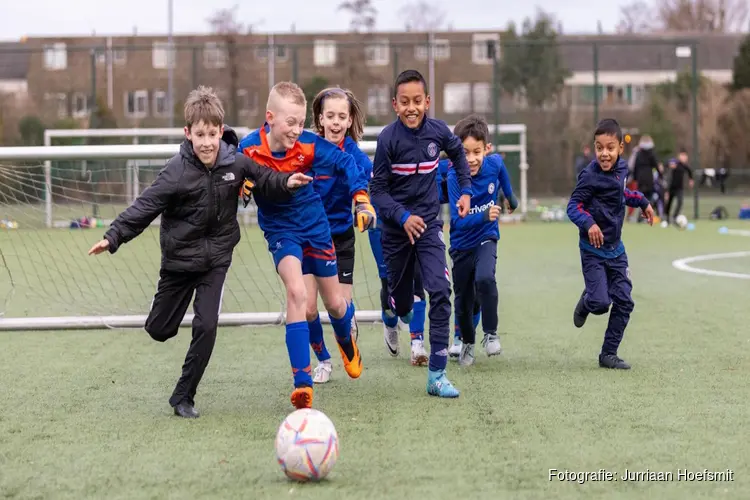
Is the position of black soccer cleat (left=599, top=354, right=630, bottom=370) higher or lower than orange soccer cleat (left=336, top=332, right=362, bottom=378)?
lower

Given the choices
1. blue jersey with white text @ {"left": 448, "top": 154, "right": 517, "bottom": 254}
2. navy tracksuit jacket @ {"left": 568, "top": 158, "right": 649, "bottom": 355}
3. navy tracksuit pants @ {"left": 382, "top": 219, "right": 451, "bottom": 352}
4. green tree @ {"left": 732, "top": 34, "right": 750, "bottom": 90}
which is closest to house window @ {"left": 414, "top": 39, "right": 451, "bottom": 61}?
green tree @ {"left": 732, "top": 34, "right": 750, "bottom": 90}

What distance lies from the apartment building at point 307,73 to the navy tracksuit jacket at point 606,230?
21.1 m

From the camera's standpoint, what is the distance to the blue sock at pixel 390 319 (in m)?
8.02

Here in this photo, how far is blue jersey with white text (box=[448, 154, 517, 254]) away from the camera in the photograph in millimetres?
7773

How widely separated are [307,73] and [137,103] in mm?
6284

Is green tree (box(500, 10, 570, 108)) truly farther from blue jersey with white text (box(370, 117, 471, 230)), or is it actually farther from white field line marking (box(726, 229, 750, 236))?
blue jersey with white text (box(370, 117, 471, 230))

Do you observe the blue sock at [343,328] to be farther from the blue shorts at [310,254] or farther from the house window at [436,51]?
the house window at [436,51]

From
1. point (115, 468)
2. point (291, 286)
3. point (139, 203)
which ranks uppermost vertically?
point (139, 203)

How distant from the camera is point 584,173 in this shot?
7.60 metres

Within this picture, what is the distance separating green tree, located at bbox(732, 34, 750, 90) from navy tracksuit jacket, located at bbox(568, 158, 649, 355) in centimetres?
4190

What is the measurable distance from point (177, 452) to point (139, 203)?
61.1 inches

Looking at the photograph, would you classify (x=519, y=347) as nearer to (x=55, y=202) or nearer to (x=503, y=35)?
(x=55, y=202)

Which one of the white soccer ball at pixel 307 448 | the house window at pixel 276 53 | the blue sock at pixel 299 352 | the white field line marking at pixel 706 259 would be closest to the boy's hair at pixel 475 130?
the blue sock at pixel 299 352

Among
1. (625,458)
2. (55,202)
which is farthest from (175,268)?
(55,202)
